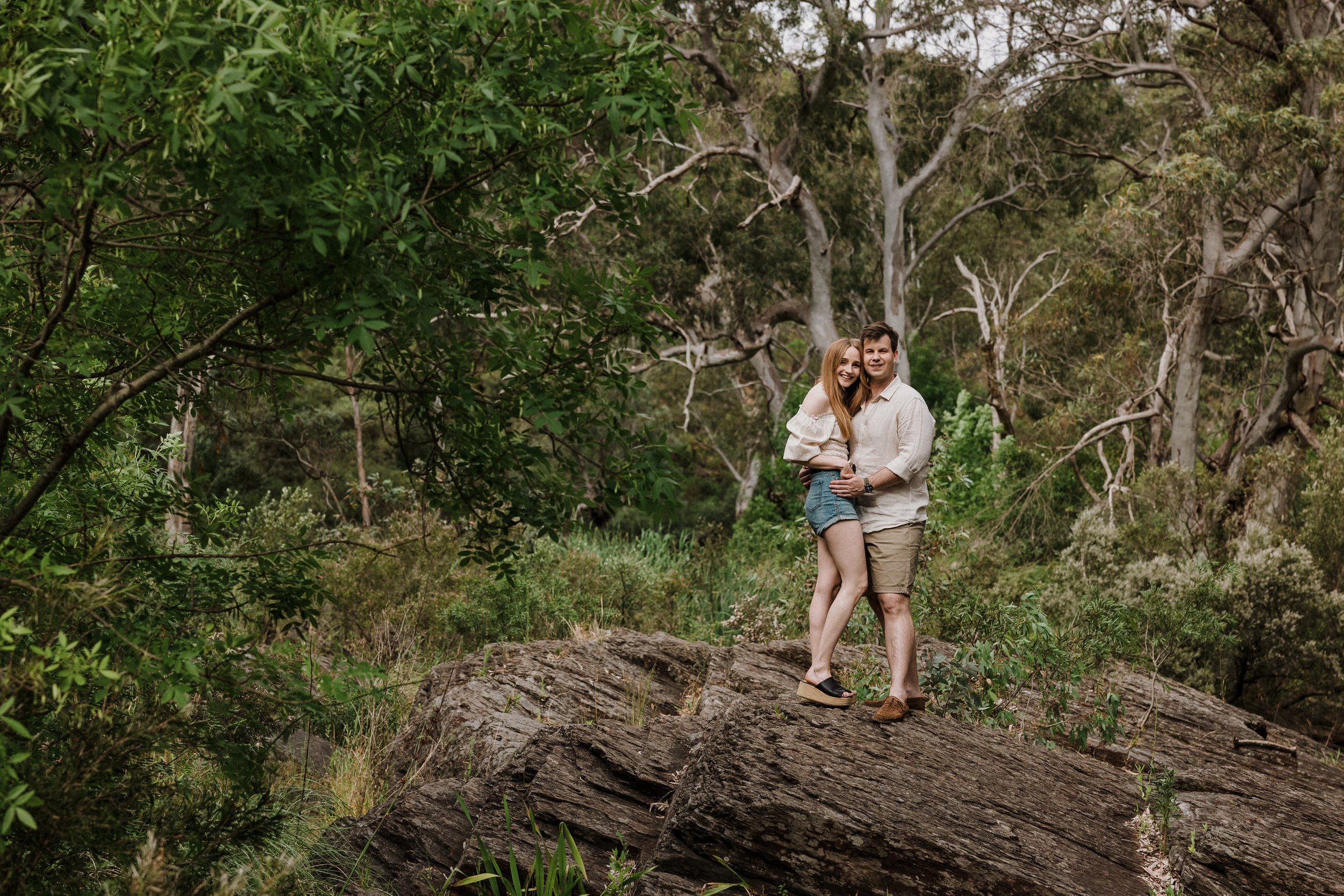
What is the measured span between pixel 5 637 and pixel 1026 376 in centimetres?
1853

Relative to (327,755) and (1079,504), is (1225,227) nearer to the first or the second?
(1079,504)

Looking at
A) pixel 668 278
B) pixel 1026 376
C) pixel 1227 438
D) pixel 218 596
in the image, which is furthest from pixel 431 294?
pixel 1026 376

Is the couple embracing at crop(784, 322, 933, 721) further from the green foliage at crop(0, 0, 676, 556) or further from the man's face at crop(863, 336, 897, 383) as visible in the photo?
the green foliage at crop(0, 0, 676, 556)

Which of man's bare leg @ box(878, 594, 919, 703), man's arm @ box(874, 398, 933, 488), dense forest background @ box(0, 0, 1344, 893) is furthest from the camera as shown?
man's bare leg @ box(878, 594, 919, 703)

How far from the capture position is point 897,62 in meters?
17.9

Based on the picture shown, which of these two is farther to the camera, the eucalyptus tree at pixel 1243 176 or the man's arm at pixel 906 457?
the eucalyptus tree at pixel 1243 176

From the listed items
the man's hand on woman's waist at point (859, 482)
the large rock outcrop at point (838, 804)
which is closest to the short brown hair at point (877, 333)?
the man's hand on woman's waist at point (859, 482)

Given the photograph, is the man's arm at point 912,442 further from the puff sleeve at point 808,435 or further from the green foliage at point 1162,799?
the green foliage at point 1162,799

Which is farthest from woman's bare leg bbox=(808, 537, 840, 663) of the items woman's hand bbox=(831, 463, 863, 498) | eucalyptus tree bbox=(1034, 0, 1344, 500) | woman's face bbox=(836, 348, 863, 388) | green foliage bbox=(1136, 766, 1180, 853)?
Answer: eucalyptus tree bbox=(1034, 0, 1344, 500)

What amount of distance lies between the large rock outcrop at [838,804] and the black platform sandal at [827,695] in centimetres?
8

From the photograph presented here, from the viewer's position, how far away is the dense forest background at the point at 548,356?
9.07 ft

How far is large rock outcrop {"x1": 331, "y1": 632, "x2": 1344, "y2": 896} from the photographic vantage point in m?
3.96

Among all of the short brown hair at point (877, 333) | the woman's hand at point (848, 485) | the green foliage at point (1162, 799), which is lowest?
the green foliage at point (1162, 799)

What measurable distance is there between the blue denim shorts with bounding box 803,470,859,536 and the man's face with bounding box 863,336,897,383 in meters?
0.48
